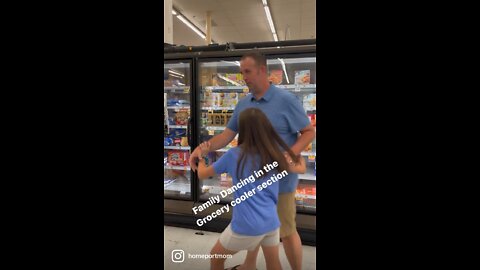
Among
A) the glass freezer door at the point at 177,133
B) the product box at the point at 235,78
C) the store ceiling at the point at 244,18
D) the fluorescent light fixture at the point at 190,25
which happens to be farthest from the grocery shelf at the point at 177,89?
the fluorescent light fixture at the point at 190,25

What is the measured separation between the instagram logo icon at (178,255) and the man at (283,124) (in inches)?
10.7

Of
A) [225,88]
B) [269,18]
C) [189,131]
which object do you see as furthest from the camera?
[269,18]

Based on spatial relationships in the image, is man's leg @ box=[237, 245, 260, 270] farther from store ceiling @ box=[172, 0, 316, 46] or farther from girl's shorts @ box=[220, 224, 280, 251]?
store ceiling @ box=[172, 0, 316, 46]

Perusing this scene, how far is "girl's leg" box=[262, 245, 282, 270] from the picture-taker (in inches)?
44.4

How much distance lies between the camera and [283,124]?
43.1 inches

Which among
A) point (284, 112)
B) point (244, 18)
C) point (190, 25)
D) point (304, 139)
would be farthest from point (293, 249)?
point (190, 25)

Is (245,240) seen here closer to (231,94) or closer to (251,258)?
(251,258)

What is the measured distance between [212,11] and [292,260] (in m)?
5.21

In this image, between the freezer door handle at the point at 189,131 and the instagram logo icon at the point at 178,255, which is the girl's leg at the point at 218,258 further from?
the freezer door handle at the point at 189,131

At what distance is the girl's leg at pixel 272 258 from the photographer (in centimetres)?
113

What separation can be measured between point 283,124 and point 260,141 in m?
0.11

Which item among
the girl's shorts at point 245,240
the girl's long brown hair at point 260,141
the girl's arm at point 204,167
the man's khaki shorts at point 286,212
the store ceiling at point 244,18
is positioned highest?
the store ceiling at point 244,18
